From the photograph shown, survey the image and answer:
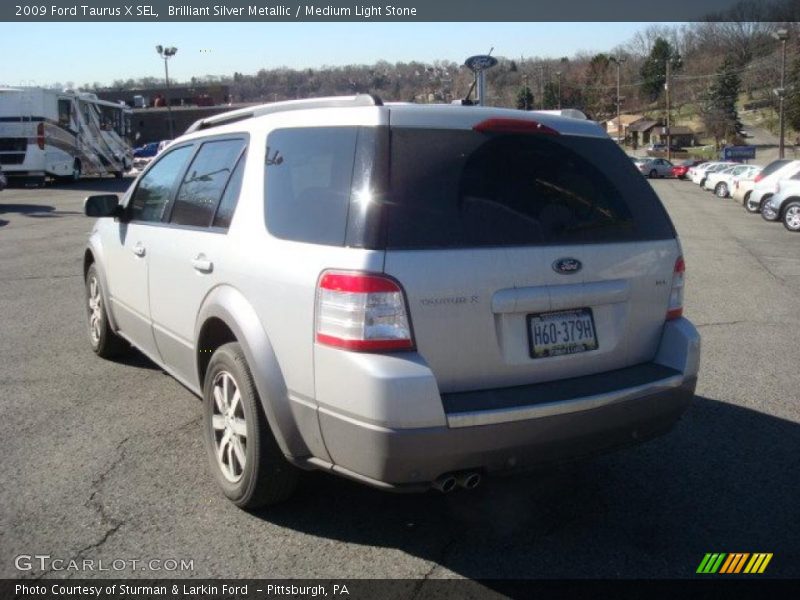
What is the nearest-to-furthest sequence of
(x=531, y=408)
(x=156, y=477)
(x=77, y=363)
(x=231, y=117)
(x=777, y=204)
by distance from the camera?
(x=531, y=408)
(x=156, y=477)
(x=231, y=117)
(x=77, y=363)
(x=777, y=204)

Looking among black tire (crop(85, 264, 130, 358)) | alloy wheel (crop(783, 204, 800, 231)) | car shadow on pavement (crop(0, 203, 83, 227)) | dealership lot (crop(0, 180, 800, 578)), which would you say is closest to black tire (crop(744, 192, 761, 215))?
alloy wheel (crop(783, 204, 800, 231))

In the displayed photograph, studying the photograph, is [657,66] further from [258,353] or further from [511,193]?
[258,353]

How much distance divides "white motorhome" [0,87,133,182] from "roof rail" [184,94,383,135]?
25851 millimetres

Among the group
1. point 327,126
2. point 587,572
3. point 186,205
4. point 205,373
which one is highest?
point 327,126

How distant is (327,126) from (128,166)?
3639cm

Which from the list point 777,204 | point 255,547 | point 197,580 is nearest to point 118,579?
point 197,580

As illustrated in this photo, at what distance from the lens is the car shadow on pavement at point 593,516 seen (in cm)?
334

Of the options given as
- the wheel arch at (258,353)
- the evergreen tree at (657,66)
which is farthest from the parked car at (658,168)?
the wheel arch at (258,353)

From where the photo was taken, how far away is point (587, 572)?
324 cm

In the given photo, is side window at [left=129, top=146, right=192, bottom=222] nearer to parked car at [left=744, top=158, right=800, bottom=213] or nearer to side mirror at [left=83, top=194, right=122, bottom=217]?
side mirror at [left=83, top=194, right=122, bottom=217]

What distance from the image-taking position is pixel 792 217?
19.5 meters

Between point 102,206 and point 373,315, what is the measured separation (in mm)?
3333

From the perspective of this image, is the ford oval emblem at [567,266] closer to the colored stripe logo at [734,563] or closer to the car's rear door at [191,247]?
the colored stripe logo at [734,563]

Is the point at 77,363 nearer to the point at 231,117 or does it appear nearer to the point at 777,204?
the point at 231,117
